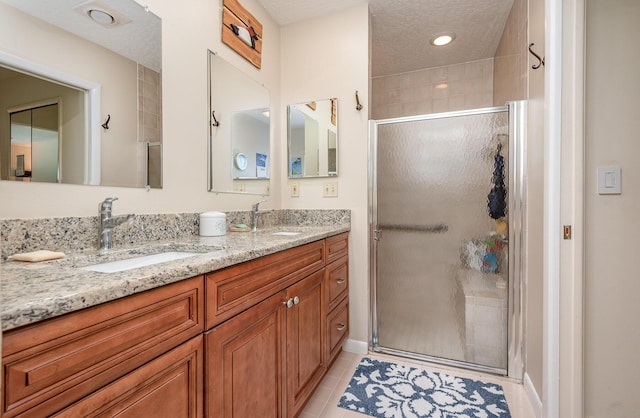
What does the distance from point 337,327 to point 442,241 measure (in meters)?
0.90

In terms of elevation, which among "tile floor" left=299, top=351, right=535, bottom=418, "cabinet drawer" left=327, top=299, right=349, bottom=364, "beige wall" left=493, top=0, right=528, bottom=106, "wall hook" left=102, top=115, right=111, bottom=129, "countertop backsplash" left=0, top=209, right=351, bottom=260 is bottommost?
"tile floor" left=299, top=351, right=535, bottom=418

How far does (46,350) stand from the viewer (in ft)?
1.55

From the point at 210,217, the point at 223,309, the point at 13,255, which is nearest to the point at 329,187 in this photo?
the point at 210,217

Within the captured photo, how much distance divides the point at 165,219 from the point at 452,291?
178cm

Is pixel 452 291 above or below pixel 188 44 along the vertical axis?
below

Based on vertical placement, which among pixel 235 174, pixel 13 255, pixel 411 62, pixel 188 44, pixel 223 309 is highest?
pixel 411 62

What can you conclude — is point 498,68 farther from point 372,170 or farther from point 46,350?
point 46,350

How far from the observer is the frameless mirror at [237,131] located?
65.7 inches

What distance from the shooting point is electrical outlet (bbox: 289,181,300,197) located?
228cm

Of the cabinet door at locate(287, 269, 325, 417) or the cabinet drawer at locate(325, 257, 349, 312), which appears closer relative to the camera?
the cabinet door at locate(287, 269, 325, 417)

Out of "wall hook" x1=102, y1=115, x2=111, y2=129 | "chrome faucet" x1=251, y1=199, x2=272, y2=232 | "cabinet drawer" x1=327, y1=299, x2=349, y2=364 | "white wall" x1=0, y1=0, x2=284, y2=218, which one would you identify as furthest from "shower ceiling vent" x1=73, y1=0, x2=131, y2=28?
"cabinet drawer" x1=327, y1=299, x2=349, y2=364

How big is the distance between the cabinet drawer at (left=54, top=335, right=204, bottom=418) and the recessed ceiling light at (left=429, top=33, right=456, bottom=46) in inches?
113

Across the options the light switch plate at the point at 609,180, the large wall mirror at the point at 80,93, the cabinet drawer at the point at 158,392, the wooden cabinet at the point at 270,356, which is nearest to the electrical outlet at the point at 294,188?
the wooden cabinet at the point at 270,356

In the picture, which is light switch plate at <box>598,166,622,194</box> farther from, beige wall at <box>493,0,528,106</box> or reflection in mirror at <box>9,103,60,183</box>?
reflection in mirror at <box>9,103,60,183</box>
